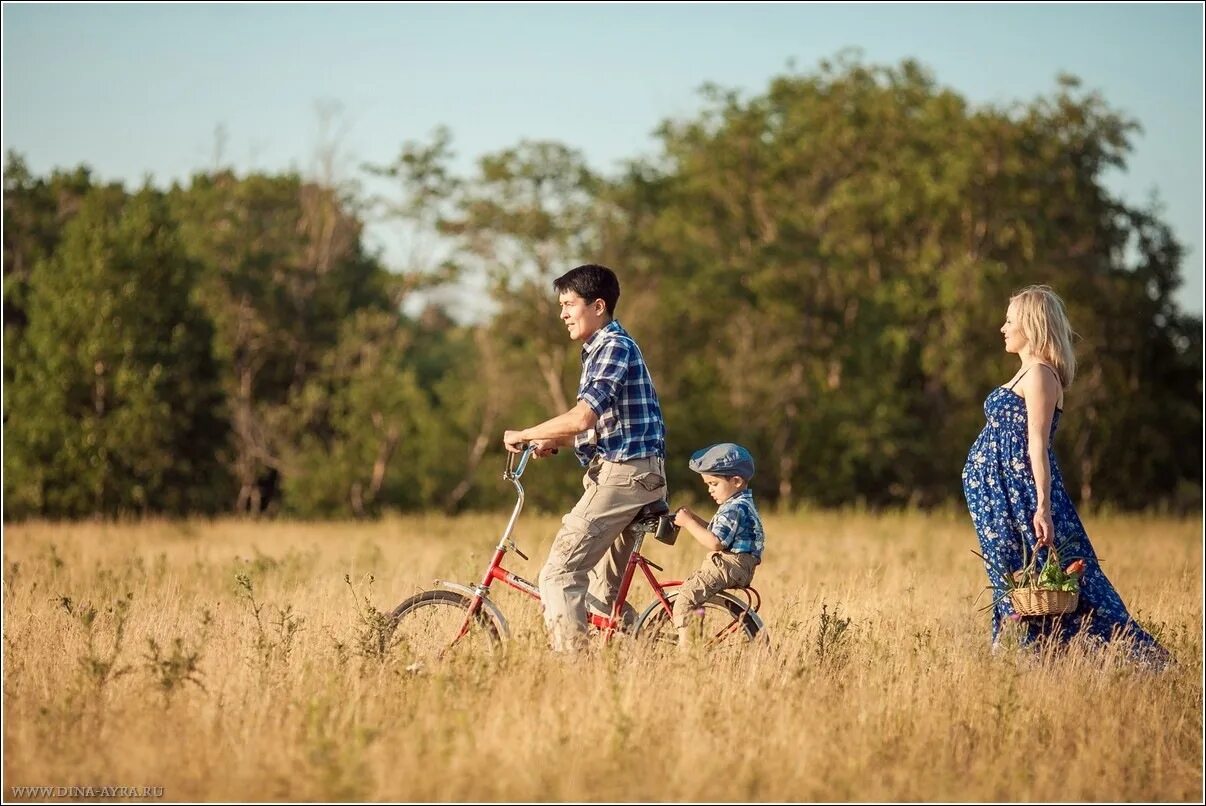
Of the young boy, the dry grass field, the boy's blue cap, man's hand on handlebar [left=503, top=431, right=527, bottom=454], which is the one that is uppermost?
man's hand on handlebar [left=503, top=431, right=527, bottom=454]

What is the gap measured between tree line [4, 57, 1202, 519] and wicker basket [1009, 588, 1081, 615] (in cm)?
2552

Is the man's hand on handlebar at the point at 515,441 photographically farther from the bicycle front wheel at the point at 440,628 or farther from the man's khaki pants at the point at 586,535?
the bicycle front wheel at the point at 440,628

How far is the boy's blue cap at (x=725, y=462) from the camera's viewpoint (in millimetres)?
7371

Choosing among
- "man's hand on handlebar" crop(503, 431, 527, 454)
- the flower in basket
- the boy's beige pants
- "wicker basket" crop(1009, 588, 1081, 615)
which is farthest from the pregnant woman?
"man's hand on handlebar" crop(503, 431, 527, 454)

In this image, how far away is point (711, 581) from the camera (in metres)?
7.16

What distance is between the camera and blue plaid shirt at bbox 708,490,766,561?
7.33 meters

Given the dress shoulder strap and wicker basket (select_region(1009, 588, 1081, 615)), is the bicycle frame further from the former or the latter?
the dress shoulder strap

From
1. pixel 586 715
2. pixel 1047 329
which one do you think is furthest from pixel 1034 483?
pixel 586 715

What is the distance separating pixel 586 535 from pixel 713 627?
835 mm

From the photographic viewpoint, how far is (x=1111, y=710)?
6895 mm

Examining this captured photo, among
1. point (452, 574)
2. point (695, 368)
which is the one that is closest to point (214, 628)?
point (452, 574)

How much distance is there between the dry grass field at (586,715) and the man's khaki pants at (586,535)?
19 centimetres

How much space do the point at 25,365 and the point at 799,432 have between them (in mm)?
18527

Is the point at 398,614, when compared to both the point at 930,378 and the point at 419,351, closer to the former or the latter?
the point at 930,378
